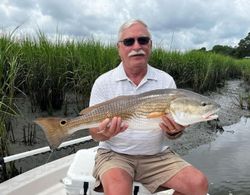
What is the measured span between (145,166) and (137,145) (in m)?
0.19

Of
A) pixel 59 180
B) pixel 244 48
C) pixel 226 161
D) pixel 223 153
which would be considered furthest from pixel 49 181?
pixel 244 48

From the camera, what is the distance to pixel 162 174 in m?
3.44

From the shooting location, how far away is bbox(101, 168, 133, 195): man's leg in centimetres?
313

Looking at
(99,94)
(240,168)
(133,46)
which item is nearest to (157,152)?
(99,94)

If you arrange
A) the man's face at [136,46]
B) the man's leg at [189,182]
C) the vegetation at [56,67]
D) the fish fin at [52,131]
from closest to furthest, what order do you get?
the fish fin at [52,131]
the man's leg at [189,182]
the man's face at [136,46]
the vegetation at [56,67]

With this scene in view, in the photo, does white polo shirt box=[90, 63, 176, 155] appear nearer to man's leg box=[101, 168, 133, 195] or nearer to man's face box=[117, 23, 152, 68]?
man's face box=[117, 23, 152, 68]

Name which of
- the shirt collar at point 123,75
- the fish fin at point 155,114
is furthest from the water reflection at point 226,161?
the fish fin at point 155,114

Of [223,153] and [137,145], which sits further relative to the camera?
[223,153]

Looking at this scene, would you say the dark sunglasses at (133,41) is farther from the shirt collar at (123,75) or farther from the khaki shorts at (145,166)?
the khaki shorts at (145,166)

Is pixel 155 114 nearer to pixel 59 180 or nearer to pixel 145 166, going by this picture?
pixel 145 166

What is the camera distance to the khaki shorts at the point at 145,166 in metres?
3.40

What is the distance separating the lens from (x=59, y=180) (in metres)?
4.50

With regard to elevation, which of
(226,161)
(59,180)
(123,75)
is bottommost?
(226,161)

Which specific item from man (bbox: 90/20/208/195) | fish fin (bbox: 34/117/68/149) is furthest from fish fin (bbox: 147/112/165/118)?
fish fin (bbox: 34/117/68/149)
